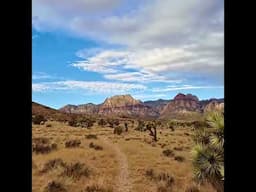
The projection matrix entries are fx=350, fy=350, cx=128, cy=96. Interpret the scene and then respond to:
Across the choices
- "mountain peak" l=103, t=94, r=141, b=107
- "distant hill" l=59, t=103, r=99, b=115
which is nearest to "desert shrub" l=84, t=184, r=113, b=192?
"distant hill" l=59, t=103, r=99, b=115

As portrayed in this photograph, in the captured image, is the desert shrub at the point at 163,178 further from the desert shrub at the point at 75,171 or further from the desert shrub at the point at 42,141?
the desert shrub at the point at 42,141

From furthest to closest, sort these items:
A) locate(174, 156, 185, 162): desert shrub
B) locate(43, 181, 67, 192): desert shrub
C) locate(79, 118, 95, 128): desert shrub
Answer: locate(79, 118, 95, 128): desert shrub, locate(174, 156, 185, 162): desert shrub, locate(43, 181, 67, 192): desert shrub

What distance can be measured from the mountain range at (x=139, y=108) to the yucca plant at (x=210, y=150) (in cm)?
1801

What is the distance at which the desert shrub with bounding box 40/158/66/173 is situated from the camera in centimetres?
809

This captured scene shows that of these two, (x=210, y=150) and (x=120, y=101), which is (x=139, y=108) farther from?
(x=210, y=150)

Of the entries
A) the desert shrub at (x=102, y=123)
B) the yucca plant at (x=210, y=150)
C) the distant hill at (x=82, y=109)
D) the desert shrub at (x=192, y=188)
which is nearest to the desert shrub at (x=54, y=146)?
the desert shrub at (x=192, y=188)

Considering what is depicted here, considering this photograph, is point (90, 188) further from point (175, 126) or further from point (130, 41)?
point (130, 41)

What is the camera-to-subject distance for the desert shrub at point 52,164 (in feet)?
26.6

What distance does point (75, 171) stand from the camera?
788cm

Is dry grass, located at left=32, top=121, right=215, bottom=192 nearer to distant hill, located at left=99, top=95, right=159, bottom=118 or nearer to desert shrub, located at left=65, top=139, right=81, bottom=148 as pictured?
desert shrub, located at left=65, top=139, right=81, bottom=148

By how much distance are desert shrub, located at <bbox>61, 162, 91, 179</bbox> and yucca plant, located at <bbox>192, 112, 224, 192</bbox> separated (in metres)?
3.61
